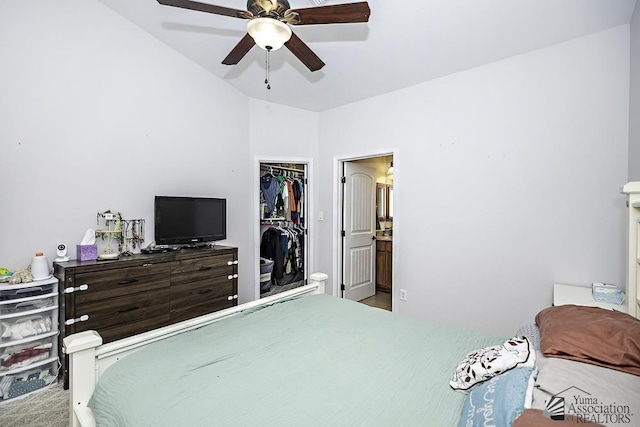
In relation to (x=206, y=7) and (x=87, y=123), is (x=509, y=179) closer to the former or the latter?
(x=206, y=7)

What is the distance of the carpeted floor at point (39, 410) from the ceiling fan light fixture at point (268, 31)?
8.28 ft

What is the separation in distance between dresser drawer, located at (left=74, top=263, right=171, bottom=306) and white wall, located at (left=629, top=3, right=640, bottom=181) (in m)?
3.52

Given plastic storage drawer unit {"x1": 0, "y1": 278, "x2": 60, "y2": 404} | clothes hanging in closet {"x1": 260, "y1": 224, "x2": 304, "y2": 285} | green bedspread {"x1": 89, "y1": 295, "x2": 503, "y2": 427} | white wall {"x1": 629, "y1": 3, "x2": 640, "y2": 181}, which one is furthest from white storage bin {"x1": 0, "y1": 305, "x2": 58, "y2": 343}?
white wall {"x1": 629, "y1": 3, "x2": 640, "y2": 181}

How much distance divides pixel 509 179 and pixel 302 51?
2.04m

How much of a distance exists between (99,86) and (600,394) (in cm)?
354

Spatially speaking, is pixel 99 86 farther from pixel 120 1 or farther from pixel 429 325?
pixel 429 325

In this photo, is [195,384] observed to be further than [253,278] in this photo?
No

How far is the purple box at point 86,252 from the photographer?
2.39 meters

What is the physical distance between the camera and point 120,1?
2486mm

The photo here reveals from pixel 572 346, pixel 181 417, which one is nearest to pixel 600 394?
pixel 572 346

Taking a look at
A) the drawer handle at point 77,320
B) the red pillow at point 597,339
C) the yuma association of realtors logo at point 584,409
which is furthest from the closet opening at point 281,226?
the yuma association of realtors logo at point 584,409

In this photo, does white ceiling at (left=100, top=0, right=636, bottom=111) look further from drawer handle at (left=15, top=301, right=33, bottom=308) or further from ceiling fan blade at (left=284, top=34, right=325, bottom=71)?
drawer handle at (left=15, top=301, right=33, bottom=308)

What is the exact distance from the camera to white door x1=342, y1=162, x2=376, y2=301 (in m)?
4.12

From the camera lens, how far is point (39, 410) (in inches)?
76.4
